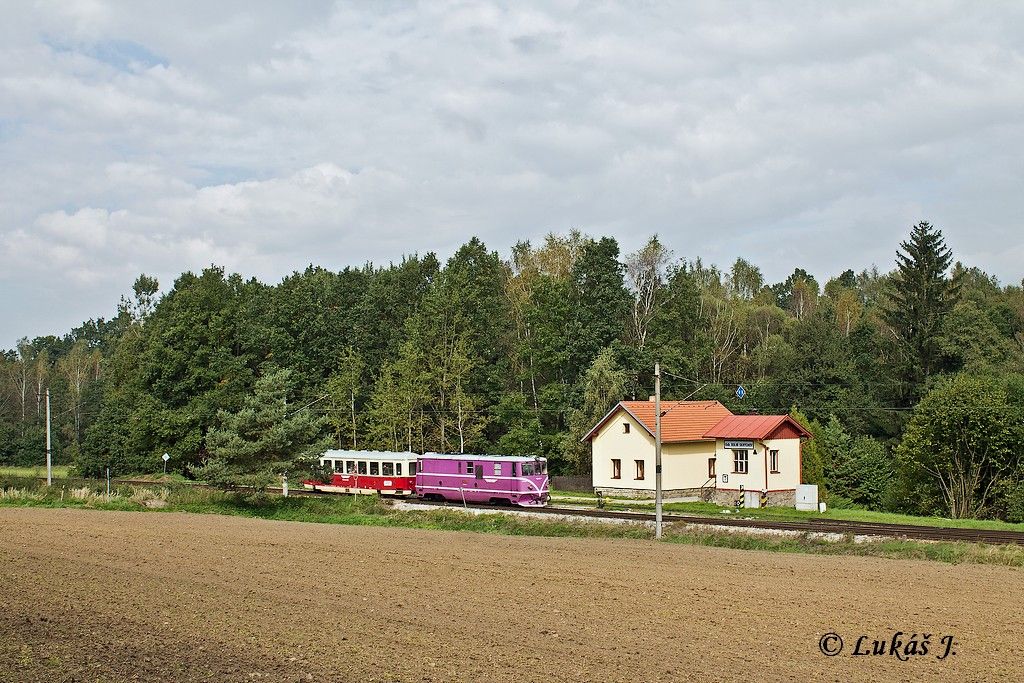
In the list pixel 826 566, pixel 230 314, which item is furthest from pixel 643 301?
pixel 826 566

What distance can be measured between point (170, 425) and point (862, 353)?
5906 cm

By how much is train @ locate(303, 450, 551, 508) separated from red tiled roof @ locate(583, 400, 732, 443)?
26.3ft

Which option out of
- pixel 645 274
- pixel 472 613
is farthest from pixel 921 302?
pixel 472 613

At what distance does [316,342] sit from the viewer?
78.7 m

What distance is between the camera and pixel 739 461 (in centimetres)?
5384

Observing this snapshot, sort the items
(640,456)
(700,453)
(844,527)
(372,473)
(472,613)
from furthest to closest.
A: (640,456) → (700,453) → (372,473) → (844,527) → (472,613)

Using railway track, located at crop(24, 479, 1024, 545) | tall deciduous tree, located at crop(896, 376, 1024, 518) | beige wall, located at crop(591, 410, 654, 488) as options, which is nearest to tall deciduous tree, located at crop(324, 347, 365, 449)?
beige wall, located at crop(591, 410, 654, 488)

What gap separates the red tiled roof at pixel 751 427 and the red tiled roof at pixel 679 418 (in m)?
0.75

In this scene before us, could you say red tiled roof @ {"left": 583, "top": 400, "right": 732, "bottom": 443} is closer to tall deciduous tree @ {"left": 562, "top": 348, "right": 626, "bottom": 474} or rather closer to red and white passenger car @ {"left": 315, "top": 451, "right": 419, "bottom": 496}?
tall deciduous tree @ {"left": 562, "top": 348, "right": 626, "bottom": 474}

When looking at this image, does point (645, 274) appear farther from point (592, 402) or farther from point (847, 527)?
point (847, 527)

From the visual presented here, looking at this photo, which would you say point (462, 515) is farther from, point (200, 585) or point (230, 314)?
point (230, 314)

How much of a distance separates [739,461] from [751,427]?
2130 millimetres

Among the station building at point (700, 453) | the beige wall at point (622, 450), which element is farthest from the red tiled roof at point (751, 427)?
the beige wall at point (622, 450)

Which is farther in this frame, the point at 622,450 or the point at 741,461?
the point at 622,450
